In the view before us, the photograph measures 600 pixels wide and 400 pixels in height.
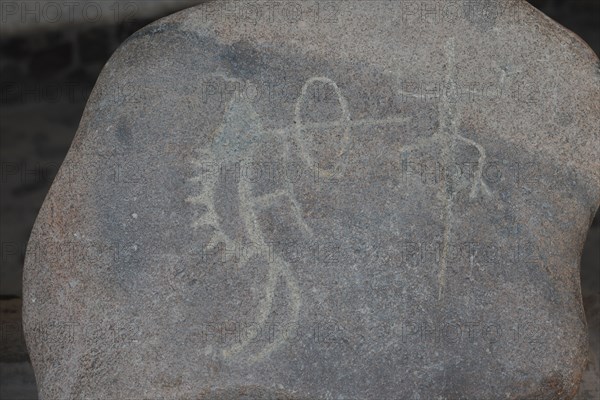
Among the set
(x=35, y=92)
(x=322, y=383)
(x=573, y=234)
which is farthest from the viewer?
(x=35, y=92)

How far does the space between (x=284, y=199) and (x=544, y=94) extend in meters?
0.58

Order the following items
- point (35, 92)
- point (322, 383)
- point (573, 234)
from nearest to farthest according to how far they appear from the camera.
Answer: point (322, 383)
point (573, 234)
point (35, 92)

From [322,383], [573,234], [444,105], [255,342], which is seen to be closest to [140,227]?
[255,342]

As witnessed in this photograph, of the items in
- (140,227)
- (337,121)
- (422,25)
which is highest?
(422,25)

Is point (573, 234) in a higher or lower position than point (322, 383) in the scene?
higher

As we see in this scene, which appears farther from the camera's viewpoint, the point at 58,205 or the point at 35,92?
the point at 35,92

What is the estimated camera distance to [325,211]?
6.81 ft

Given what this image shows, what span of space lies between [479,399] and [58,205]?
897 mm

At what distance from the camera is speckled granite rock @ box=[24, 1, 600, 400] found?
6.57 feet

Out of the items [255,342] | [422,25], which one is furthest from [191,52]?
[255,342]

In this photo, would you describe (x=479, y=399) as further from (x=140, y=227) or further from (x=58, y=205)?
(x=58, y=205)

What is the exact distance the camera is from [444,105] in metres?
2.16

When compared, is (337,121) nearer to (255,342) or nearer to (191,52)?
(191,52)

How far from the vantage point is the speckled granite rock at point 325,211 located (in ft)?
6.57
